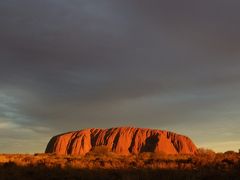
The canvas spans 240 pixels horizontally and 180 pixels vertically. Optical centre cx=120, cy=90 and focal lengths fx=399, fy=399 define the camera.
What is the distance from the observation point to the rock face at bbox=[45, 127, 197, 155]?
167887 millimetres

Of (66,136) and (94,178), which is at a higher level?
(66,136)

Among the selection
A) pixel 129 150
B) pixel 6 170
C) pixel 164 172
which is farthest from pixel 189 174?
pixel 129 150

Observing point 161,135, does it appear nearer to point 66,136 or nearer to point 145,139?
point 145,139

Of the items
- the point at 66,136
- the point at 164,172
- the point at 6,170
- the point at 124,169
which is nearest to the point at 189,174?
the point at 164,172

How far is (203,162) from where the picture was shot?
2558cm

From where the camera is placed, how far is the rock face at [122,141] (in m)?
168

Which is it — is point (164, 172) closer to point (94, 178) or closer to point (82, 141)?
point (94, 178)

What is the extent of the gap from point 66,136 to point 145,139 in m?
35.7

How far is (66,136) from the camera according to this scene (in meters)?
180

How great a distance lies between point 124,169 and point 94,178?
2549 mm

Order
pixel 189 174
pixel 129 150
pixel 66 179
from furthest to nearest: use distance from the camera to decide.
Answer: pixel 129 150 < pixel 66 179 < pixel 189 174

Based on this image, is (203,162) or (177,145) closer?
(203,162)

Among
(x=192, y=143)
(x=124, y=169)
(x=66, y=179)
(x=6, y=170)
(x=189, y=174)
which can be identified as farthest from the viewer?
(x=192, y=143)

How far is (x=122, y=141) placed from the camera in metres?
172
